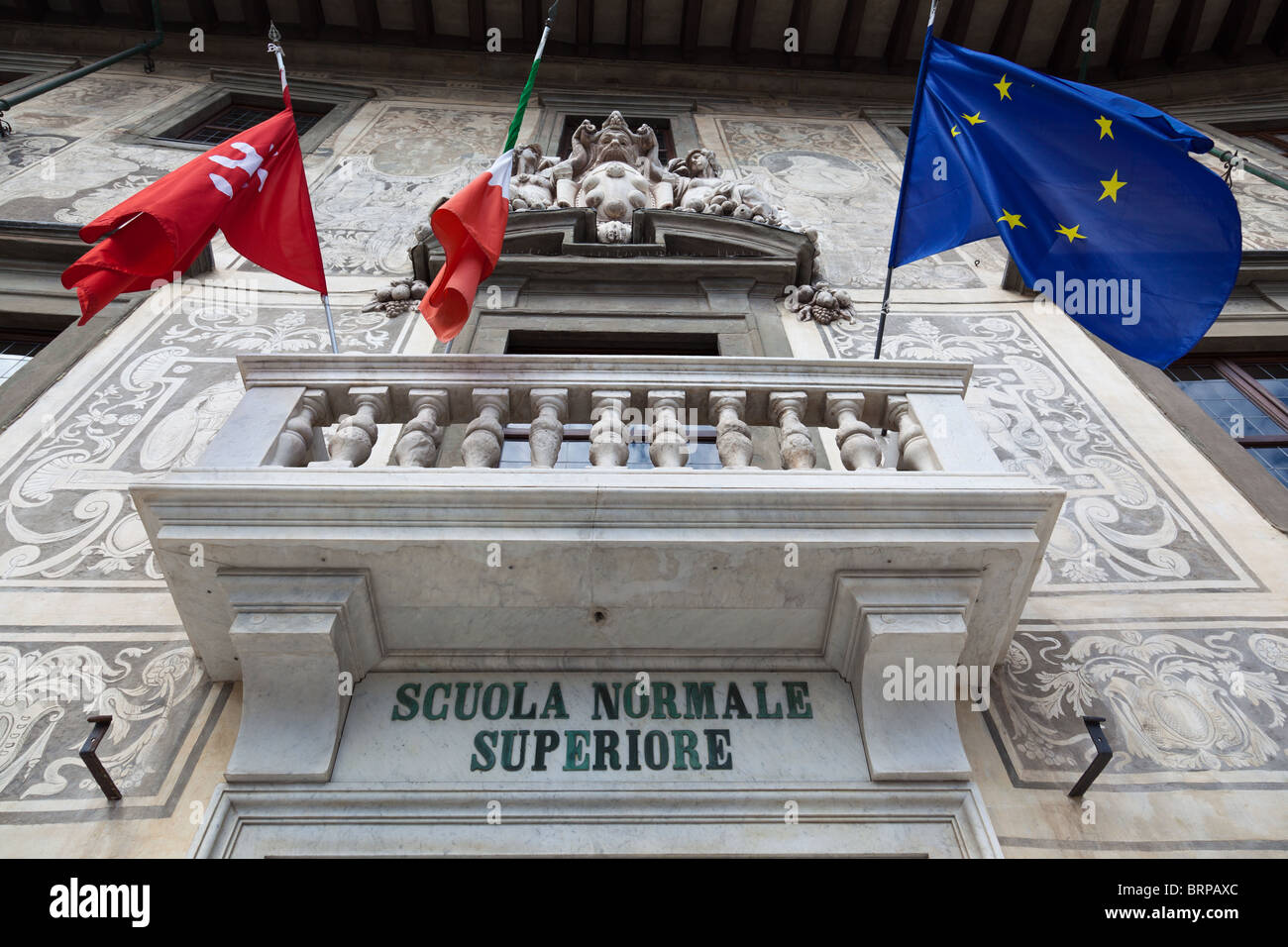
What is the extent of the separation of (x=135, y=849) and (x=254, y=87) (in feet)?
37.4

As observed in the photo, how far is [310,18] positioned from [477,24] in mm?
2422

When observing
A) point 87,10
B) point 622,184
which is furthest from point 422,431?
point 87,10

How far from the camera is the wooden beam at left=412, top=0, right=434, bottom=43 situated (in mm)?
12727

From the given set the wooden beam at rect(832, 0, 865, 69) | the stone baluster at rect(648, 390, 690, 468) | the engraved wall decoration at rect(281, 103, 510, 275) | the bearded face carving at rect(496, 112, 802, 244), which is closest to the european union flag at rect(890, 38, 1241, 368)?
the stone baluster at rect(648, 390, 690, 468)

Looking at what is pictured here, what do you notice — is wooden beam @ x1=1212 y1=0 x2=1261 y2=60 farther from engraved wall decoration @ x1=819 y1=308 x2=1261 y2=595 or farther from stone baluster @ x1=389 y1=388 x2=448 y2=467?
stone baluster @ x1=389 y1=388 x2=448 y2=467

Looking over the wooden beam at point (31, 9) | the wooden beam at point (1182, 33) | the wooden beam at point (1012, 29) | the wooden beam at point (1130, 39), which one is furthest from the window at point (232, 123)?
the wooden beam at point (1182, 33)

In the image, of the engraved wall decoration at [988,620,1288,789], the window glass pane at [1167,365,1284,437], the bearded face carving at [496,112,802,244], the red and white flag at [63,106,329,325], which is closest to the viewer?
the engraved wall decoration at [988,620,1288,789]

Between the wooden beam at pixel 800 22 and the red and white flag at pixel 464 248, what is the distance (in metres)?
9.54

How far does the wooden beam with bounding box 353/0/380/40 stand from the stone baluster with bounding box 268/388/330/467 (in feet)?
35.0

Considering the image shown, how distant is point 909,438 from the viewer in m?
4.27

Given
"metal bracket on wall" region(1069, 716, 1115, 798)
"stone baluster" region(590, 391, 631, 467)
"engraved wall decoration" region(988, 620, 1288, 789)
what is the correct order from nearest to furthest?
"metal bracket on wall" region(1069, 716, 1115, 798) → "engraved wall decoration" region(988, 620, 1288, 789) → "stone baluster" region(590, 391, 631, 467)

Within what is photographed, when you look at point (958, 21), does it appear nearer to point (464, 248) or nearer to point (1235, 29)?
point (1235, 29)

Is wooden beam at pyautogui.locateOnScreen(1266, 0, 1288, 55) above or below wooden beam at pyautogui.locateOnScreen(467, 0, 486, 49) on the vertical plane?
above
